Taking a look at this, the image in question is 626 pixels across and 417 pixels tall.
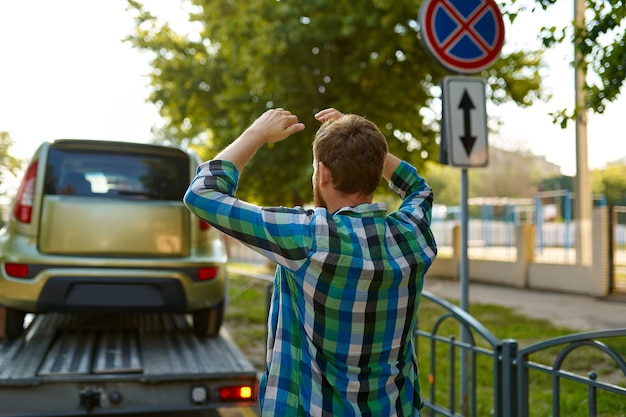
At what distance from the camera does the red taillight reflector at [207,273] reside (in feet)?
16.6

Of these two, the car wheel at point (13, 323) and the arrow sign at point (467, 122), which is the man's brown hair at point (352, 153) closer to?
the arrow sign at point (467, 122)

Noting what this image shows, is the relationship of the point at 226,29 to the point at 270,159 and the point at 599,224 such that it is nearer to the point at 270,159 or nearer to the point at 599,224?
the point at 270,159

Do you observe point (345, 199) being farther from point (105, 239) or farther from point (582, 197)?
point (582, 197)

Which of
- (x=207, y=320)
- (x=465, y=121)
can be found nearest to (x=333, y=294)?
(x=465, y=121)

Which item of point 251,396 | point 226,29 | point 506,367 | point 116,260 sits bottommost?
point 251,396

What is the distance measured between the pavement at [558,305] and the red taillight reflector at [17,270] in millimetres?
7340

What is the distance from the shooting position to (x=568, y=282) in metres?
15.2

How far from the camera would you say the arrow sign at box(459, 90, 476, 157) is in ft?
15.4

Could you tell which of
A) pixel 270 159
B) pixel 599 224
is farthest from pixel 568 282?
pixel 270 159

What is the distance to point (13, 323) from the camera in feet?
16.5

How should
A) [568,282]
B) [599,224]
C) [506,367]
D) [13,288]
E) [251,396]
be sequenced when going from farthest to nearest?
1. [568,282]
2. [599,224]
3. [13,288]
4. [251,396]
5. [506,367]

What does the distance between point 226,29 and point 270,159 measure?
2739mm

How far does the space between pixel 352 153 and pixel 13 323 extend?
3.96 metres

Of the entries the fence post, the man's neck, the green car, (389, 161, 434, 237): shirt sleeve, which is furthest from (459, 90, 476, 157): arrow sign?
the man's neck
